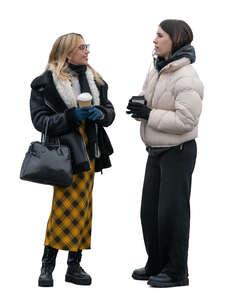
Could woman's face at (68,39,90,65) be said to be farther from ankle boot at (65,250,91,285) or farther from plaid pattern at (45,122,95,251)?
ankle boot at (65,250,91,285)

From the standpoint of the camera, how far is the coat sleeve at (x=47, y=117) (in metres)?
9.67

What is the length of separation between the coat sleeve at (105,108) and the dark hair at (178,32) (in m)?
0.76

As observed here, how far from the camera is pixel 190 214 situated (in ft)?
32.7

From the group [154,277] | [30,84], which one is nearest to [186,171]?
[154,277]

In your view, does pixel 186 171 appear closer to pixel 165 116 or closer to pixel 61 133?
pixel 165 116

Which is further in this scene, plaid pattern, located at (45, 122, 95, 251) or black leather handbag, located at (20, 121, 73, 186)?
plaid pattern, located at (45, 122, 95, 251)

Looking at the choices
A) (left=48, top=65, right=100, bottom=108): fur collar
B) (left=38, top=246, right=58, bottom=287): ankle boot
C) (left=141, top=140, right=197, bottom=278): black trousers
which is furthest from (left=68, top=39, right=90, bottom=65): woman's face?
(left=38, top=246, right=58, bottom=287): ankle boot

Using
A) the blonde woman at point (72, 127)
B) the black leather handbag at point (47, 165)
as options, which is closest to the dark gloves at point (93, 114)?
the blonde woman at point (72, 127)

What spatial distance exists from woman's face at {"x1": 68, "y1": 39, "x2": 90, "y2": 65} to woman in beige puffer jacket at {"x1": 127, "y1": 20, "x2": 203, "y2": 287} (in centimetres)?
59

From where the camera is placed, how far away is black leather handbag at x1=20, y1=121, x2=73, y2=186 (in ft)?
31.4

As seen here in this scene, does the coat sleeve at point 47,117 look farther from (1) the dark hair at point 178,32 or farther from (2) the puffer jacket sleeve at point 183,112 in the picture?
(1) the dark hair at point 178,32

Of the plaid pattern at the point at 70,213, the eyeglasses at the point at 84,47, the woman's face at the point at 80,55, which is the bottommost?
the plaid pattern at the point at 70,213

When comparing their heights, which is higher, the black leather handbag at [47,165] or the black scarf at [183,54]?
the black scarf at [183,54]

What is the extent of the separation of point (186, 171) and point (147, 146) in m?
0.49
